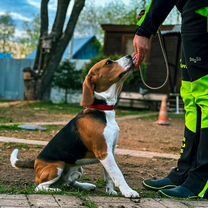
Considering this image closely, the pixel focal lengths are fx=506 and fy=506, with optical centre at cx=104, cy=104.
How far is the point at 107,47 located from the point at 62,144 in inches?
800

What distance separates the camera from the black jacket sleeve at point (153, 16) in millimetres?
4125

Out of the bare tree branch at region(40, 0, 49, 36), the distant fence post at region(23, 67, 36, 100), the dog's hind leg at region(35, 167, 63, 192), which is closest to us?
the dog's hind leg at region(35, 167, 63, 192)

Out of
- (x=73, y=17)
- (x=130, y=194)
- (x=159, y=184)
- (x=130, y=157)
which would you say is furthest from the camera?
(x=73, y=17)

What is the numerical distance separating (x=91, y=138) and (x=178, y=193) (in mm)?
854

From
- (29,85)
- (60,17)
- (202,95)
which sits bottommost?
(29,85)

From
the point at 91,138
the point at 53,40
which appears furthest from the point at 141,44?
the point at 53,40

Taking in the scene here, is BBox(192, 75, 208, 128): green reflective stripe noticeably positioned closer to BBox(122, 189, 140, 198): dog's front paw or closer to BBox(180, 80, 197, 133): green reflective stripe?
BBox(180, 80, 197, 133): green reflective stripe

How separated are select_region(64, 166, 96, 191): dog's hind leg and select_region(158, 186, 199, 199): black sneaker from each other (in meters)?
0.73

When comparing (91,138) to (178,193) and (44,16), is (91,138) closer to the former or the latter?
(178,193)

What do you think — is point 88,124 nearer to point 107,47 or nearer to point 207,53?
point 207,53

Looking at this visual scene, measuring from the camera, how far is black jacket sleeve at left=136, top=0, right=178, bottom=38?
4.12 meters

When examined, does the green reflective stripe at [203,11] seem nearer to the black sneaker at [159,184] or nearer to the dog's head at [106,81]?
the dog's head at [106,81]

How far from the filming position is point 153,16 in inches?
163

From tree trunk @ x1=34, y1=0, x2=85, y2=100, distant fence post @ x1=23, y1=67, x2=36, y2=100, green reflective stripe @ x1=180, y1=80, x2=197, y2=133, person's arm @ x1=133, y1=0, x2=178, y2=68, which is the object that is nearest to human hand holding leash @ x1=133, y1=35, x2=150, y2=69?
person's arm @ x1=133, y1=0, x2=178, y2=68
